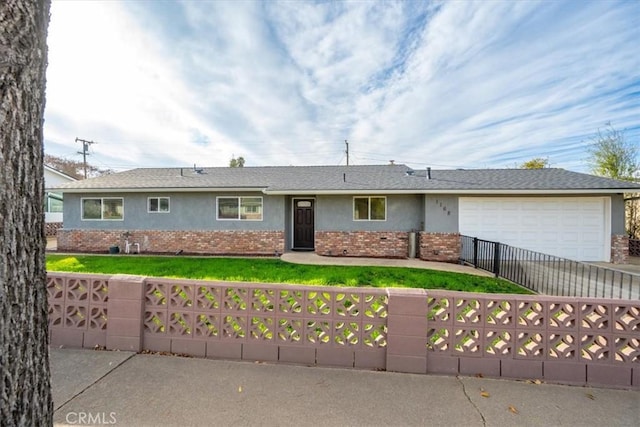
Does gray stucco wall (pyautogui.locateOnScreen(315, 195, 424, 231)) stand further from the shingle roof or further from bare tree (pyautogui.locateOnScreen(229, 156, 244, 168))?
bare tree (pyautogui.locateOnScreen(229, 156, 244, 168))

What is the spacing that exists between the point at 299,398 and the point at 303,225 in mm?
9921

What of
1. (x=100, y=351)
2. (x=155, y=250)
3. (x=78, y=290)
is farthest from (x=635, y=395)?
(x=155, y=250)

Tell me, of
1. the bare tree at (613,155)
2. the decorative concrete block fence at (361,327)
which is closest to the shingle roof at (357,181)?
the bare tree at (613,155)

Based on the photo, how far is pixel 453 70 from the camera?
30.5ft

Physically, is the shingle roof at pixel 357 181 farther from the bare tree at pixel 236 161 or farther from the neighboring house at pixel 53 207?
the bare tree at pixel 236 161

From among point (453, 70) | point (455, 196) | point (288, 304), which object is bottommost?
point (288, 304)

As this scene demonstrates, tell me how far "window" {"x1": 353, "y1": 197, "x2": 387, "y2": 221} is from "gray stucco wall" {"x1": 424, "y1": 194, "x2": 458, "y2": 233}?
1689 millimetres

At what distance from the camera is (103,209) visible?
491 inches

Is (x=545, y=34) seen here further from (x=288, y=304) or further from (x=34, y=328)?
(x=34, y=328)

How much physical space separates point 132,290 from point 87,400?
48.8 inches

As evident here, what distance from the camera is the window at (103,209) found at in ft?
40.7

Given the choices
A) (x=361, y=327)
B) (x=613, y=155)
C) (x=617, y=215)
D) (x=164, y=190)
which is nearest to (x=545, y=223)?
(x=617, y=215)

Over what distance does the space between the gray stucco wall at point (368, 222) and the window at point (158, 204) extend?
22.2 feet

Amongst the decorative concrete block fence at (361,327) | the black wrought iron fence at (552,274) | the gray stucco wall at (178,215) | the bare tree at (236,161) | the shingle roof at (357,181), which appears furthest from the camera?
the bare tree at (236,161)
